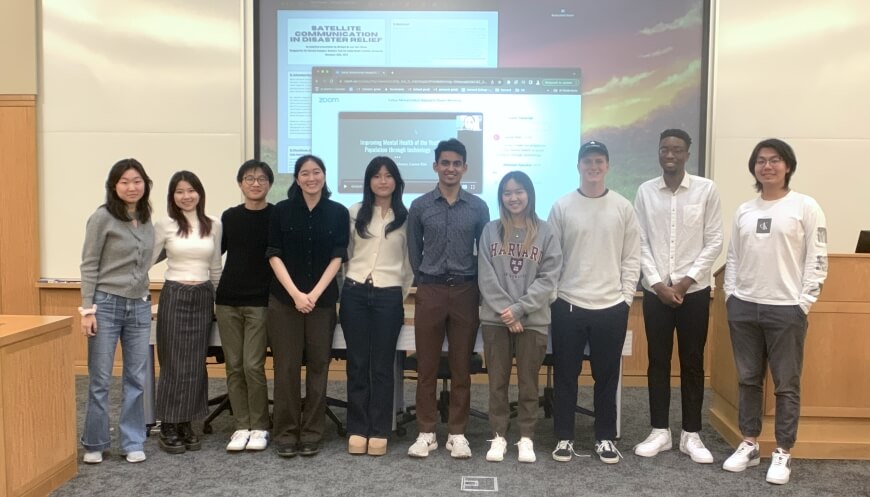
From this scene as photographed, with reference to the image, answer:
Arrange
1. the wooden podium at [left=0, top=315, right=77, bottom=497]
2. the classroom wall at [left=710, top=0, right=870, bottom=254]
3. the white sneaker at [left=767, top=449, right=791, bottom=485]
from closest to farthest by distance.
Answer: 1. the wooden podium at [left=0, top=315, right=77, bottom=497]
2. the white sneaker at [left=767, top=449, right=791, bottom=485]
3. the classroom wall at [left=710, top=0, right=870, bottom=254]

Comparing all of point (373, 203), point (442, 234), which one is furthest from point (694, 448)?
point (373, 203)

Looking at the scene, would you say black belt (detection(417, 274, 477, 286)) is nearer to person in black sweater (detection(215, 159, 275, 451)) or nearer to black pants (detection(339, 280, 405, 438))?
black pants (detection(339, 280, 405, 438))

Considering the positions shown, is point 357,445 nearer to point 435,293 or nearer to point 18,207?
point 435,293

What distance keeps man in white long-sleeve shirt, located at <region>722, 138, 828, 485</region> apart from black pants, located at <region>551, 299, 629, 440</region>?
1.83 ft

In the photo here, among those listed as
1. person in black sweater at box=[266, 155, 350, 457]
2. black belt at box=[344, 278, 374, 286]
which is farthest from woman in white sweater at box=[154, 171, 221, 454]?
black belt at box=[344, 278, 374, 286]

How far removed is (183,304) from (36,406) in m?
0.76

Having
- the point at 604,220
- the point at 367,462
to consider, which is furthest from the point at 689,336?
the point at 367,462

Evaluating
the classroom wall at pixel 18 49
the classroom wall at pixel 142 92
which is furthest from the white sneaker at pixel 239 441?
the classroom wall at pixel 18 49

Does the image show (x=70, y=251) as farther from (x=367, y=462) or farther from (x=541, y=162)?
(x=541, y=162)

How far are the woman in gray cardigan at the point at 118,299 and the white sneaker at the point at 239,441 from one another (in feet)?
1.32

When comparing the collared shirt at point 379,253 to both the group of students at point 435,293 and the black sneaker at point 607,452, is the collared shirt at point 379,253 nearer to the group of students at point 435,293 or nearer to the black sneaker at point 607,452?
the group of students at point 435,293

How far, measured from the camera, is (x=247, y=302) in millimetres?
3094

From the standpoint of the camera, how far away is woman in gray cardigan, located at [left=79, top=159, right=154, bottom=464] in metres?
2.86

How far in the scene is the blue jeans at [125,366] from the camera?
2.89 meters
